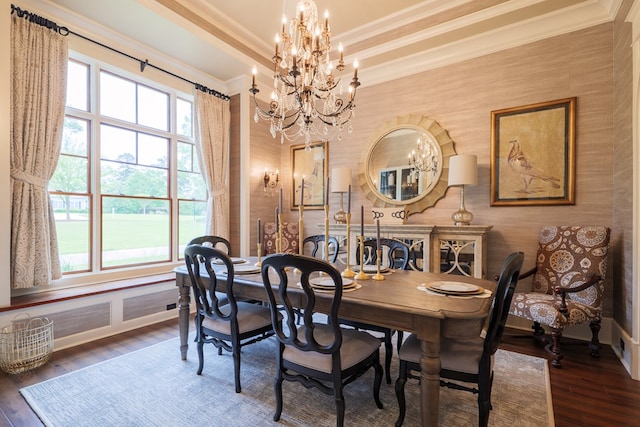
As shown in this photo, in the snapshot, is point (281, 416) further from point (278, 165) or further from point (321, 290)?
point (278, 165)

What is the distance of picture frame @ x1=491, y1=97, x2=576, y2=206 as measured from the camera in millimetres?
3096

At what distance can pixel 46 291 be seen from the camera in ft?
9.75

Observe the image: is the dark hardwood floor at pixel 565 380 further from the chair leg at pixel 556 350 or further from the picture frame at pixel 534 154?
the picture frame at pixel 534 154

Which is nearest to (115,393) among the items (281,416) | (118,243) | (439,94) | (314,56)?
(281,416)

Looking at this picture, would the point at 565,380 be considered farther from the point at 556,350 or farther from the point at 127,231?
the point at 127,231

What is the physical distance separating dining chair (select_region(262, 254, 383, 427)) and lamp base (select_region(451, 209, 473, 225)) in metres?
2.05

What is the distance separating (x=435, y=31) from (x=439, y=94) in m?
0.68

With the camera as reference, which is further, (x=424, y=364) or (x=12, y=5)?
(x=12, y=5)

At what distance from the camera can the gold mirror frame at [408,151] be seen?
3.72 metres

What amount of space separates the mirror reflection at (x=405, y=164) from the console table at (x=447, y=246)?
1.97ft

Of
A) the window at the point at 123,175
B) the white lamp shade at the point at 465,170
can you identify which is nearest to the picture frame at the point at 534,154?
the white lamp shade at the point at 465,170

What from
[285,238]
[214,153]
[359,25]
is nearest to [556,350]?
[285,238]

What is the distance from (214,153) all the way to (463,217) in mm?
3370

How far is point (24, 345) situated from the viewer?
2.43m
